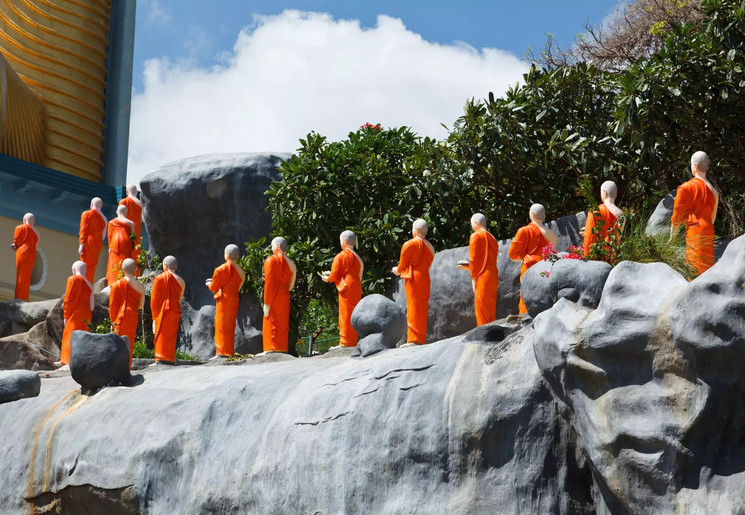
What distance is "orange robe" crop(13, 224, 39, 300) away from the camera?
59.7 feet

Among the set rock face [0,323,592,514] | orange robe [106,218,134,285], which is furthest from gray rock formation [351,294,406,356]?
orange robe [106,218,134,285]

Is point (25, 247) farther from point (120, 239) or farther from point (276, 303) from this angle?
point (276, 303)

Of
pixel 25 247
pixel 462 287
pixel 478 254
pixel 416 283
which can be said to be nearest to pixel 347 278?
pixel 416 283

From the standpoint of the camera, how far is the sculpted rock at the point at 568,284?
25.2 feet

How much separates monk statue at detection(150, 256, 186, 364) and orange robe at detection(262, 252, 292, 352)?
1.20m

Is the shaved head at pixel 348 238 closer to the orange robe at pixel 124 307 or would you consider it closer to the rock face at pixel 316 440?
the orange robe at pixel 124 307

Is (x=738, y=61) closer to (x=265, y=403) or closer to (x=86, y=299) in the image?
(x=265, y=403)

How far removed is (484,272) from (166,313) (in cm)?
411

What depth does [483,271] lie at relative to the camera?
12.4 metres

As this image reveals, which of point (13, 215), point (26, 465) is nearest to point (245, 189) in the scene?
point (13, 215)

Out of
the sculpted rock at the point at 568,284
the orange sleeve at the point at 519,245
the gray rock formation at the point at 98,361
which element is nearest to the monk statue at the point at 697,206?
the orange sleeve at the point at 519,245

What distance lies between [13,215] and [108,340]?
42.4ft

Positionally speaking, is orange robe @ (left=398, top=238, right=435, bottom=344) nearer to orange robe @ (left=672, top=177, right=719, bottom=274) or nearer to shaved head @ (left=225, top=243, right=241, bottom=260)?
shaved head @ (left=225, top=243, right=241, bottom=260)

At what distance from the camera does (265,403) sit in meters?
9.18
